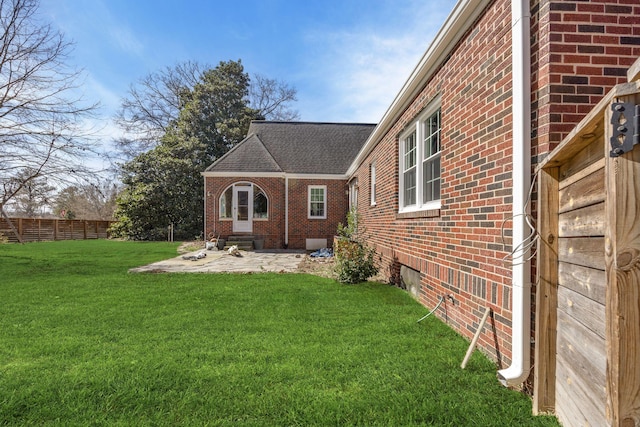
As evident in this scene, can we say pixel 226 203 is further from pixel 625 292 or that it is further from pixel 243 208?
Answer: pixel 625 292

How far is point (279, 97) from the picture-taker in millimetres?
30922

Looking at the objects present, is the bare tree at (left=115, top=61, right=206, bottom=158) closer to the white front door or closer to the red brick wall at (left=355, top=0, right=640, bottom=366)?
the white front door

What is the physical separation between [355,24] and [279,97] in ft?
71.4

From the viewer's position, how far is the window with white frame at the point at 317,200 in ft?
50.1

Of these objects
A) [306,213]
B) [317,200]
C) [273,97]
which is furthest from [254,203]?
[273,97]

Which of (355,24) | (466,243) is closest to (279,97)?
(355,24)

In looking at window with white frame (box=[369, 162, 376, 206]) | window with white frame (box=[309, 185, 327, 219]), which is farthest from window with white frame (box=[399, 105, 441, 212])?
window with white frame (box=[309, 185, 327, 219])

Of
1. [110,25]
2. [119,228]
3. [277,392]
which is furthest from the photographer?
[119,228]

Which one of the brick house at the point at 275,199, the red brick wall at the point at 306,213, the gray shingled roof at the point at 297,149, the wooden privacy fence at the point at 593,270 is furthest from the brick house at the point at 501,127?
the gray shingled roof at the point at 297,149

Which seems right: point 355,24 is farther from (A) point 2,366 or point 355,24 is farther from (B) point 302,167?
(A) point 2,366

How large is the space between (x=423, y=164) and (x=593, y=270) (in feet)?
11.7

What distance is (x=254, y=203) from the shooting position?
15.4m

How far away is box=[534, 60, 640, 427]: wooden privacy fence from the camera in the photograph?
50.8 inches

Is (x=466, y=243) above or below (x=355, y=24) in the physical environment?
below
